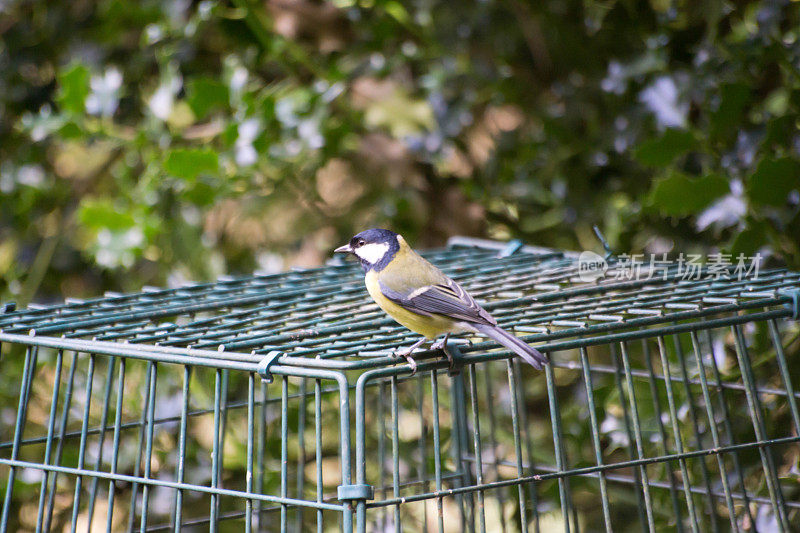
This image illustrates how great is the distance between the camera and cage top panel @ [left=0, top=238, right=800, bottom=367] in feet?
5.88

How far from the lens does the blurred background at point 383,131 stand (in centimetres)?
273

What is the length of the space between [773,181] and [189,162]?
6.12 ft

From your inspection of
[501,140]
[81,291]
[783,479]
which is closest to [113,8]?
[81,291]

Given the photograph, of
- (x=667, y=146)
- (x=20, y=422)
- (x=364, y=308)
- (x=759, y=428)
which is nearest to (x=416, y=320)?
(x=364, y=308)

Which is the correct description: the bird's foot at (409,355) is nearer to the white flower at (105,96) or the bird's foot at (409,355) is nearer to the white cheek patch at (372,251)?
the white cheek patch at (372,251)

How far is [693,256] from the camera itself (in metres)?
2.80

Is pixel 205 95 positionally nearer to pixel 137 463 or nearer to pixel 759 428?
pixel 137 463

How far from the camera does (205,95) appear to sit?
3.09 metres

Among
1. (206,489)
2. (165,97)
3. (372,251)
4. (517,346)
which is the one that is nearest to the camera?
(206,489)

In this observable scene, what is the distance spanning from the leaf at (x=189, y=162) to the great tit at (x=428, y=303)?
3.24ft

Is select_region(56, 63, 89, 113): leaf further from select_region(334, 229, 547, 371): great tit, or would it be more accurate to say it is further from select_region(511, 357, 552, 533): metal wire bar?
select_region(511, 357, 552, 533): metal wire bar

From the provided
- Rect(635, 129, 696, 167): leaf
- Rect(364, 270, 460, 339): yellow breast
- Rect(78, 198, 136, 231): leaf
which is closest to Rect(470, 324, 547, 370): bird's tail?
Rect(364, 270, 460, 339): yellow breast

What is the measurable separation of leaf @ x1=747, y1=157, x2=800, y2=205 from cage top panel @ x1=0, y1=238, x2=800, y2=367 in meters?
0.21

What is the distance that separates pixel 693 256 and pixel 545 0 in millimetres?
1028
